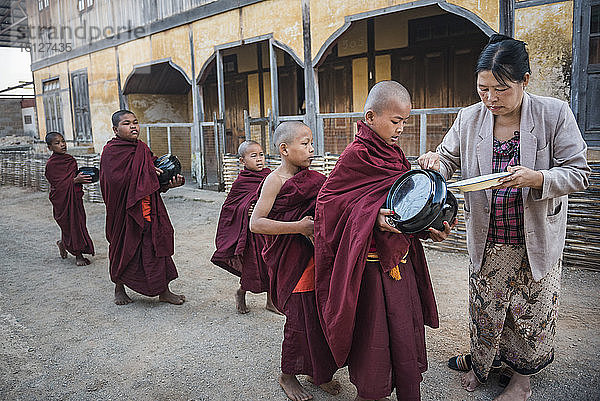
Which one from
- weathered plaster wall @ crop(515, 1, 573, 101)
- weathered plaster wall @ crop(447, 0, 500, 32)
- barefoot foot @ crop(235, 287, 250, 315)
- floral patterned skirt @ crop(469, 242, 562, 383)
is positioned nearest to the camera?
floral patterned skirt @ crop(469, 242, 562, 383)

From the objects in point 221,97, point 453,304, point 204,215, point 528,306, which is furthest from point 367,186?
point 221,97

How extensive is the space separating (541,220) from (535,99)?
22.6 inches

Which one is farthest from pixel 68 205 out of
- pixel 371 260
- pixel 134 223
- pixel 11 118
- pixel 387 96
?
pixel 11 118

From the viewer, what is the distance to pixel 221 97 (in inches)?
378

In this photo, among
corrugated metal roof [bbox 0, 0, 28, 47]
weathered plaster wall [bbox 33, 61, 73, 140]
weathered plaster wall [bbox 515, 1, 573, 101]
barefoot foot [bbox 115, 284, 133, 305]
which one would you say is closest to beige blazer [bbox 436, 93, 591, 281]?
weathered plaster wall [bbox 515, 1, 573, 101]

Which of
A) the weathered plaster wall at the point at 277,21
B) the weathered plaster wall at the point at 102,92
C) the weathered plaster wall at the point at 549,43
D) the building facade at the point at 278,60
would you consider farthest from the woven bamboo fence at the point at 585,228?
the weathered plaster wall at the point at 102,92

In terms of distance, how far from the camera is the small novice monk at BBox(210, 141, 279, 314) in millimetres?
3682

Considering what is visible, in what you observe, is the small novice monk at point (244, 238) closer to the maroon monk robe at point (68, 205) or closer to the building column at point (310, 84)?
the maroon monk robe at point (68, 205)

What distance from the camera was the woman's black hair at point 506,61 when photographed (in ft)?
6.92

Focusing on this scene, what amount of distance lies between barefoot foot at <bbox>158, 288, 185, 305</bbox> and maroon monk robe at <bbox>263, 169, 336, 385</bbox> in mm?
1909

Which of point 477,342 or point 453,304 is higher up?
point 477,342

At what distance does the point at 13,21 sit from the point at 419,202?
20816 millimetres

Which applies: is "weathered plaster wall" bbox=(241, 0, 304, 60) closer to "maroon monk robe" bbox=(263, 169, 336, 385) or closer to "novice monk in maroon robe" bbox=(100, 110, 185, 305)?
"novice monk in maroon robe" bbox=(100, 110, 185, 305)

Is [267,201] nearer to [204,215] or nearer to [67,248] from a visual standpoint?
[67,248]
